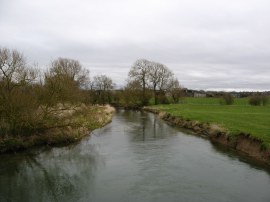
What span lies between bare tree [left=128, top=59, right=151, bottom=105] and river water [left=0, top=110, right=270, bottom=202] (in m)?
53.1

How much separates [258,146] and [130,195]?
37.1ft

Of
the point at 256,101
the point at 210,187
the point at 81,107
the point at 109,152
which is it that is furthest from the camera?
the point at 256,101

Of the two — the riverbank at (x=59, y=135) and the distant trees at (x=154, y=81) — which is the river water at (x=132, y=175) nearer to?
the riverbank at (x=59, y=135)

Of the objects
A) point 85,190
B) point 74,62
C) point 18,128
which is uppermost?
point 74,62

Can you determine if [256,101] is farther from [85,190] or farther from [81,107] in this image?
[85,190]

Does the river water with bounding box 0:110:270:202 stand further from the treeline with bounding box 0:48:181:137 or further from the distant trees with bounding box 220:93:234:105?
the distant trees with bounding box 220:93:234:105

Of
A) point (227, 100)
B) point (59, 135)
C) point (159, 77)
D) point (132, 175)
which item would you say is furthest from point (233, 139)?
point (159, 77)

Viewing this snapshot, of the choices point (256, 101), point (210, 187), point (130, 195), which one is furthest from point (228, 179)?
point (256, 101)

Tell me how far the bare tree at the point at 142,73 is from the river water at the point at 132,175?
174 feet

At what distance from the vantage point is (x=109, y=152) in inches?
917

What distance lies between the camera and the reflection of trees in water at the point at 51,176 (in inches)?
583

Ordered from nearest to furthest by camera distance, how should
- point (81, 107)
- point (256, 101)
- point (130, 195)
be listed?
1. point (130, 195)
2. point (81, 107)
3. point (256, 101)

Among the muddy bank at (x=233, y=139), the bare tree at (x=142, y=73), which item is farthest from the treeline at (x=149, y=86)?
the muddy bank at (x=233, y=139)

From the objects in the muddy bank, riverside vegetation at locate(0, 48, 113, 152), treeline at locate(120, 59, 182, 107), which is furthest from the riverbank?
treeline at locate(120, 59, 182, 107)
